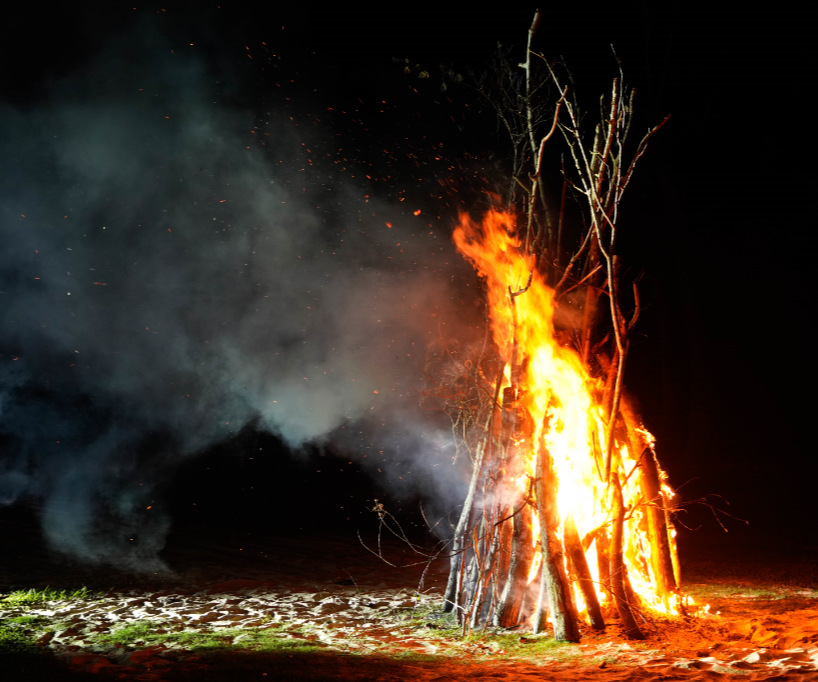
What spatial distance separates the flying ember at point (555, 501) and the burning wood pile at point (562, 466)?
1cm

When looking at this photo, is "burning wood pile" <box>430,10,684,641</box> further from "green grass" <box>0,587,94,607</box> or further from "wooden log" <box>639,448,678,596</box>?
"green grass" <box>0,587,94,607</box>

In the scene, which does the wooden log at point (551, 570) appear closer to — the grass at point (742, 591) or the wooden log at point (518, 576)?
the wooden log at point (518, 576)

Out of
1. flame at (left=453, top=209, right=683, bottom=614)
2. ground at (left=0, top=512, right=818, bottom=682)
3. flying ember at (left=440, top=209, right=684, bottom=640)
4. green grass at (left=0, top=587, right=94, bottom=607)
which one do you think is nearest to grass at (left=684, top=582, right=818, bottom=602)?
ground at (left=0, top=512, right=818, bottom=682)

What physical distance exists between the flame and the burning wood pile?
11mm

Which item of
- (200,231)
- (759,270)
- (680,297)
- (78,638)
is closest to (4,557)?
(78,638)

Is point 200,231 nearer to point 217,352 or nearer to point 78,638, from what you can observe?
point 217,352

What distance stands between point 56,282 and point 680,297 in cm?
1734

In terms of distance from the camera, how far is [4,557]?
8.37 m

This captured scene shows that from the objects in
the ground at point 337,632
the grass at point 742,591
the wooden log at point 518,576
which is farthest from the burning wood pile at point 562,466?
the grass at point 742,591

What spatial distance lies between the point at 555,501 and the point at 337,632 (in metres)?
2.37

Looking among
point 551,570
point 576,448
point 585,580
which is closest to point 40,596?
point 551,570

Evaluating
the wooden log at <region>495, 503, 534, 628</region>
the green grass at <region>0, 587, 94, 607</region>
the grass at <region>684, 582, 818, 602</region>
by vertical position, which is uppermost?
the wooden log at <region>495, 503, 534, 628</region>

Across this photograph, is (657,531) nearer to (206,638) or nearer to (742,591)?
(742,591)

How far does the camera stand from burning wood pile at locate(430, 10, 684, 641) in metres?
4.69
